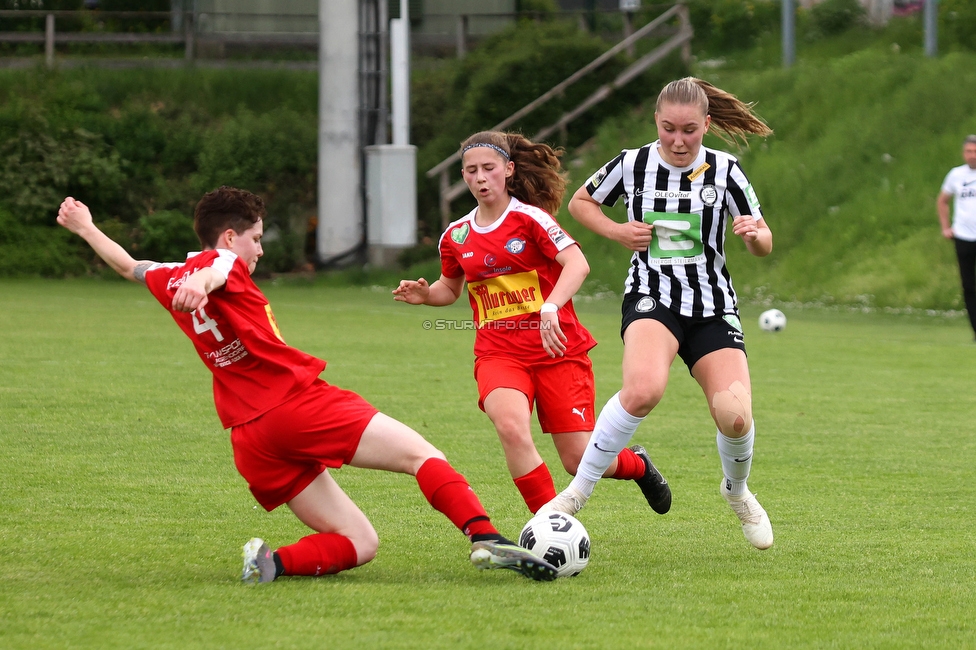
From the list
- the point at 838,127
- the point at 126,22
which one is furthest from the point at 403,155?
the point at 126,22

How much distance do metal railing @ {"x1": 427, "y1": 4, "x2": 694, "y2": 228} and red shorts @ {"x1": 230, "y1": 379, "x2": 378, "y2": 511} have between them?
19118 millimetres

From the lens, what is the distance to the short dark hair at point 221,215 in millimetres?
4668

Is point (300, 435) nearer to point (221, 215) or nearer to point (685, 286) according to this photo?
point (221, 215)

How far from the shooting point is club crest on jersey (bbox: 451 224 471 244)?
565cm

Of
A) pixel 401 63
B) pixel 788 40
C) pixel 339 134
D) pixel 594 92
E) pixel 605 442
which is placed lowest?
pixel 605 442

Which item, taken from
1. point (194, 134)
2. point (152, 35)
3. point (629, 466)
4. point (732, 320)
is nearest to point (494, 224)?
point (732, 320)

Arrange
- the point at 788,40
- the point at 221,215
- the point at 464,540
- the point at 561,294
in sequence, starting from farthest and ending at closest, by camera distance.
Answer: the point at 788,40 → the point at 464,540 → the point at 561,294 → the point at 221,215

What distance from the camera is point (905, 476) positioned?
682 centimetres

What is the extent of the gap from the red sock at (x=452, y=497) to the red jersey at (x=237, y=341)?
54 cm

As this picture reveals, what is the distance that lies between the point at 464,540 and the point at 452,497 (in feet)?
2.88

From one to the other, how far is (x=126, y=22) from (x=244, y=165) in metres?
7.02

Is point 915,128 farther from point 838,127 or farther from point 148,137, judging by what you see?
point 148,137

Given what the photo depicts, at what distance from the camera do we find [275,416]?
4457 mm

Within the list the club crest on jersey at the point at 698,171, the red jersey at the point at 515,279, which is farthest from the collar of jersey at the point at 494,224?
the club crest on jersey at the point at 698,171
